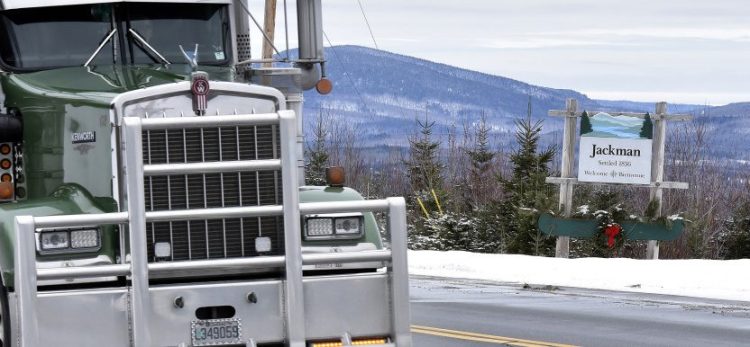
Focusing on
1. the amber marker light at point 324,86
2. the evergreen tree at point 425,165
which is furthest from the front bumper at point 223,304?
the evergreen tree at point 425,165

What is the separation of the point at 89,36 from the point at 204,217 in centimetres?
260

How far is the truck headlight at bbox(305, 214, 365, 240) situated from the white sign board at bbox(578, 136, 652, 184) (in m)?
16.3

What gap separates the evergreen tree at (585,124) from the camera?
25188 mm

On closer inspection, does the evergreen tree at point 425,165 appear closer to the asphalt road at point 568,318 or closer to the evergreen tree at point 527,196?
the evergreen tree at point 527,196

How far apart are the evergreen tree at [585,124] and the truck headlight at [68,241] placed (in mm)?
17460

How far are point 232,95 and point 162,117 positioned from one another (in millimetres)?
567

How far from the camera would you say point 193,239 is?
870cm

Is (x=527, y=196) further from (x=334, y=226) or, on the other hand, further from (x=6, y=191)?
(x=334, y=226)

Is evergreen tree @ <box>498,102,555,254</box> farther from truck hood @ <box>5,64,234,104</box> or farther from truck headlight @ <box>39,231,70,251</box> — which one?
truck headlight @ <box>39,231,70,251</box>

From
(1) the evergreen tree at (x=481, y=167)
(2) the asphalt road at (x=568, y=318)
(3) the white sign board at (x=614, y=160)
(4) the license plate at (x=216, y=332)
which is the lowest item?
(1) the evergreen tree at (x=481, y=167)

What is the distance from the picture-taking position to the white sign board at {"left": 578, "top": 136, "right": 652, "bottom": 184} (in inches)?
977

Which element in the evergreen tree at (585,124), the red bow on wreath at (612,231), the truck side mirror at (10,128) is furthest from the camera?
the evergreen tree at (585,124)

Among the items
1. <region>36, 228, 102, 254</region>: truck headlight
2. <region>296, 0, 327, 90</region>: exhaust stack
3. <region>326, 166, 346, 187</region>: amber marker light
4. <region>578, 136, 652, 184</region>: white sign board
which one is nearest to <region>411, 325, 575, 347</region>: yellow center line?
<region>296, 0, 327, 90</region>: exhaust stack

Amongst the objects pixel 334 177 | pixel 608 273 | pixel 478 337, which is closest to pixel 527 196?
pixel 608 273
